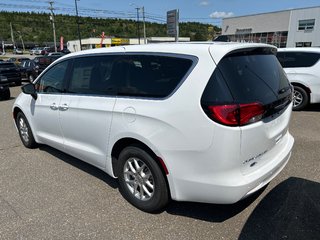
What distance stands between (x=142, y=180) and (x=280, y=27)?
59284mm

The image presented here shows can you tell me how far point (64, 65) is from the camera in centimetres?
416

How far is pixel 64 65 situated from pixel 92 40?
8228cm

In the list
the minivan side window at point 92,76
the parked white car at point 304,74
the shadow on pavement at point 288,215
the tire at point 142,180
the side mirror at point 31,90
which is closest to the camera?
the shadow on pavement at point 288,215

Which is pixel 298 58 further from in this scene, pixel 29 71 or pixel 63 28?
pixel 63 28

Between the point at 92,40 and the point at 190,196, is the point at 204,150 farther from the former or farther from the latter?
the point at 92,40

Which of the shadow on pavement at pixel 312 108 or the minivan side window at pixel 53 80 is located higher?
the minivan side window at pixel 53 80

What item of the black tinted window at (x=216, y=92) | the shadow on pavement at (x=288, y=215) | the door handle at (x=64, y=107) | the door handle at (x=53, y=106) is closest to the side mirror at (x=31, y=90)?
the door handle at (x=53, y=106)

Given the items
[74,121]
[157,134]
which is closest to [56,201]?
[74,121]

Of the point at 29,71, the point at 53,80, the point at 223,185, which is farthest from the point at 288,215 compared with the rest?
the point at 29,71

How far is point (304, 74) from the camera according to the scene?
7.62m

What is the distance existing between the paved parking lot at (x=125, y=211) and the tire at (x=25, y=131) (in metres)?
0.84

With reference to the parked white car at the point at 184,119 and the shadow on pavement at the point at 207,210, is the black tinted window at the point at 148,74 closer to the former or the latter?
the parked white car at the point at 184,119

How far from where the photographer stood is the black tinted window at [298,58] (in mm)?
7645

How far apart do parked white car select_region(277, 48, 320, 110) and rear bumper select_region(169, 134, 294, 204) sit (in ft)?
18.2
